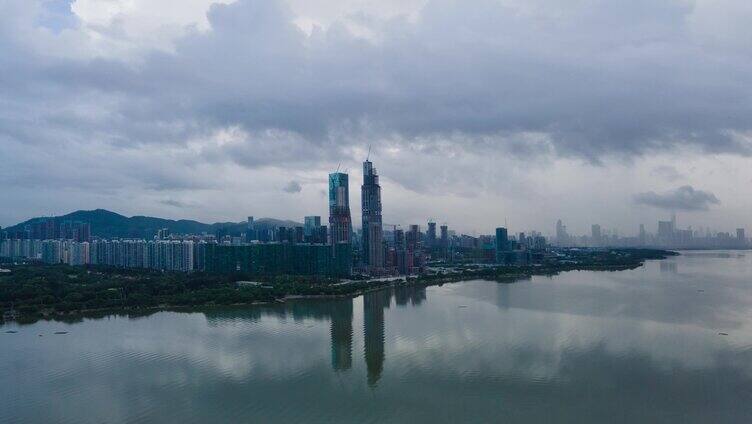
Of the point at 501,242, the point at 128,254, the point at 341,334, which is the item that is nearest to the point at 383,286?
the point at 341,334

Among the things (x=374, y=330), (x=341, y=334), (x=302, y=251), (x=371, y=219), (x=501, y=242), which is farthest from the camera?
(x=501, y=242)

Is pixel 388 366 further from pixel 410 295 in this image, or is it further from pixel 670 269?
pixel 670 269

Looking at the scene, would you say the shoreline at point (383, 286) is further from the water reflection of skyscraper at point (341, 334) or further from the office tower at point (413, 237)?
the office tower at point (413, 237)

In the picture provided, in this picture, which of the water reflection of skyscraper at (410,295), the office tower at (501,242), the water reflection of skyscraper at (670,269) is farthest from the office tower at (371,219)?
the water reflection of skyscraper at (670,269)

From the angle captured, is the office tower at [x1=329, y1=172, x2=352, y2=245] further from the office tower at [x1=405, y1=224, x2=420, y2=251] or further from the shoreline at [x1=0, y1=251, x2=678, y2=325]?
the shoreline at [x1=0, y1=251, x2=678, y2=325]

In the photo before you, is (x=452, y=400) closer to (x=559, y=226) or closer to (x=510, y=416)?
(x=510, y=416)

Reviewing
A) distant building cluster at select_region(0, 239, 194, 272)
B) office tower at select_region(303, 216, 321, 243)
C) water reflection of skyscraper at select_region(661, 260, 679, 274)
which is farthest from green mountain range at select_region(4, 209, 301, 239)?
water reflection of skyscraper at select_region(661, 260, 679, 274)

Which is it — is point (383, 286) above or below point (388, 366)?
above
